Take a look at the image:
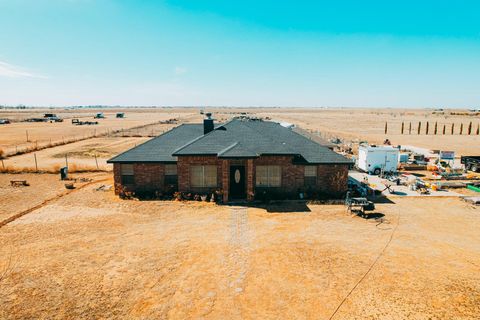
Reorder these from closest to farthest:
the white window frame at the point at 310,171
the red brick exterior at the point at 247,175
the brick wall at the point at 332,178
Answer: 1. the red brick exterior at the point at 247,175
2. the white window frame at the point at 310,171
3. the brick wall at the point at 332,178

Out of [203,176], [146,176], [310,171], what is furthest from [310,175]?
[146,176]

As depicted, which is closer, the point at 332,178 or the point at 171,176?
the point at 332,178

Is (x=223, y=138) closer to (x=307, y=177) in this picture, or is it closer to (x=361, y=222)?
(x=307, y=177)

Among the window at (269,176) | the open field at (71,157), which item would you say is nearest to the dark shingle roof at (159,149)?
the window at (269,176)

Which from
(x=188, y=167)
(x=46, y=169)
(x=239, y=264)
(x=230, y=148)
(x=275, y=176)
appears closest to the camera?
(x=239, y=264)

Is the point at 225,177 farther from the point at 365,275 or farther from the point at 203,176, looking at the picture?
the point at 365,275

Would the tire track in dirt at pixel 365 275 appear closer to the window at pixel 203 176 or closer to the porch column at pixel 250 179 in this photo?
the porch column at pixel 250 179
